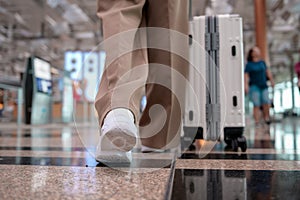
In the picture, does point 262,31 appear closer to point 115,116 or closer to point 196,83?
point 196,83

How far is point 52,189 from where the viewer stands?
0.64 metres

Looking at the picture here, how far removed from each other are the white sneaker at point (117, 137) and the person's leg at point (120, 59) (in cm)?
4

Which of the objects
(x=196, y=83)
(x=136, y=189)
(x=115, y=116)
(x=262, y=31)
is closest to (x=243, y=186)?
(x=136, y=189)

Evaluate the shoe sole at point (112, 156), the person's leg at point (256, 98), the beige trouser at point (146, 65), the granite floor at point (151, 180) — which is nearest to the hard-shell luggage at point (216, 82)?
the beige trouser at point (146, 65)

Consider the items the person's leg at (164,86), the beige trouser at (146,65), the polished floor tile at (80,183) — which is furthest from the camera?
the person's leg at (164,86)

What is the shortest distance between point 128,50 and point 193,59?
0.56 meters

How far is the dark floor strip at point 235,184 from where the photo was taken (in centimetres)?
59

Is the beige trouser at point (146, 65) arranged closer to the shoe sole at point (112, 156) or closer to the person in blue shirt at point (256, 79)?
the shoe sole at point (112, 156)

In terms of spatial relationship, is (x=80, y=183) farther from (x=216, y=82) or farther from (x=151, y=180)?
(x=216, y=82)

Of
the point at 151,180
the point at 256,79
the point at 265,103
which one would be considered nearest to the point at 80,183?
the point at 151,180

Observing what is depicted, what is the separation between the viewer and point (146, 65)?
38.8 inches

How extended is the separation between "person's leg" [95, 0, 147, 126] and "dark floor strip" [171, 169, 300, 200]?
0.24 m

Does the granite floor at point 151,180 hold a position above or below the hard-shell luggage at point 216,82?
below

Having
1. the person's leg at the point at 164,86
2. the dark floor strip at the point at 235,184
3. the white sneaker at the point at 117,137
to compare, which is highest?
the person's leg at the point at 164,86
